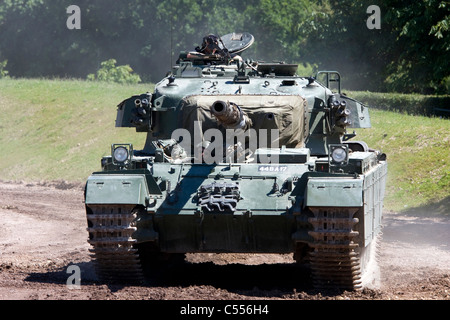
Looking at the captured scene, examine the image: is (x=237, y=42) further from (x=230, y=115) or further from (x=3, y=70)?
(x=3, y=70)

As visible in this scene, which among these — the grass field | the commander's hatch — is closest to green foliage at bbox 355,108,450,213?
the grass field

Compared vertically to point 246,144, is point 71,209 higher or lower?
lower

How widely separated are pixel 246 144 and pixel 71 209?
9.98m

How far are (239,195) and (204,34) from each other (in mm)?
44334

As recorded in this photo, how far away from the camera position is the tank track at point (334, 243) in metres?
11.8

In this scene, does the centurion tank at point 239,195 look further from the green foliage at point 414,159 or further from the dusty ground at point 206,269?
the green foliage at point 414,159

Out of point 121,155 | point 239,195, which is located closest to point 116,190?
point 121,155

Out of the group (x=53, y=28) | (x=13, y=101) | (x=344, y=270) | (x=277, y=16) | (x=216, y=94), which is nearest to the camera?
(x=344, y=270)

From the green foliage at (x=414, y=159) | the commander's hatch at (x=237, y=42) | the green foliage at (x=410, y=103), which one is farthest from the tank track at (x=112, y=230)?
the green foliage at (x=410, y=103)

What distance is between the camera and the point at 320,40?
44.2 meters

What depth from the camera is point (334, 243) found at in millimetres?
11789

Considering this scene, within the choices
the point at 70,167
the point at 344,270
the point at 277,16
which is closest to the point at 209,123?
the point at 344,270

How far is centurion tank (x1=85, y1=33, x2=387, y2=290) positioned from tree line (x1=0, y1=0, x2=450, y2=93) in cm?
1769

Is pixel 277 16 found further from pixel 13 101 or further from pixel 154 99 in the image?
pixel 154 99
